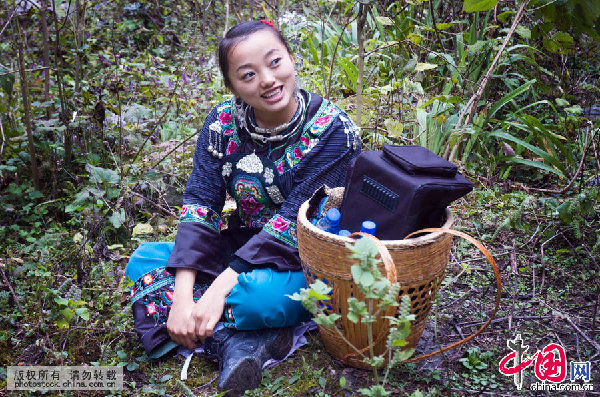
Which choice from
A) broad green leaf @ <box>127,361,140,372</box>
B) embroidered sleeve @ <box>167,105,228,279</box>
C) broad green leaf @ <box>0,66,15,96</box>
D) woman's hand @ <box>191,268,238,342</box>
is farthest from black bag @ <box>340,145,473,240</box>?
broad green leaf @ <box>0,66,15,96</box>

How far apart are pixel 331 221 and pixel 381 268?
10.9 inches

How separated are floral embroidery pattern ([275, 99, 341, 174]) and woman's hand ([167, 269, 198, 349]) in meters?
0.56

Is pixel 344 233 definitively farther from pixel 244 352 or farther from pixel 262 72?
pixel 262 72

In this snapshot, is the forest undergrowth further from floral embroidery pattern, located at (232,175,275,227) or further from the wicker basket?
floral embroidery pattern, located at (232,175,275,227)

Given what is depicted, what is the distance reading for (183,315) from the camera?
1.92 metres

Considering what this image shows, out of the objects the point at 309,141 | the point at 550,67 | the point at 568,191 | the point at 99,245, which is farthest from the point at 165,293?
the point at 550,67

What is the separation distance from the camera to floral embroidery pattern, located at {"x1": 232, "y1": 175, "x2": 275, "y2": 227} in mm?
2111

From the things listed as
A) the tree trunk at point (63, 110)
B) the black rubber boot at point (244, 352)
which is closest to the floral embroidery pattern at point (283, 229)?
the black rubber boot at point (244, 352)

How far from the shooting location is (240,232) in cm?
226

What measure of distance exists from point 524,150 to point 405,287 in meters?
2.03

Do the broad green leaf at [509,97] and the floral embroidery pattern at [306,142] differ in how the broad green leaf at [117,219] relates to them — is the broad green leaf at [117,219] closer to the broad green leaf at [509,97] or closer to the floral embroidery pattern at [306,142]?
the floral embroidery pattern at [306,142]

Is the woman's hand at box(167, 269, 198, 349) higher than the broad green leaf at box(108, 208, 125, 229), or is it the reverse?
the broad green leaf at box(108, 208, 125, 229)

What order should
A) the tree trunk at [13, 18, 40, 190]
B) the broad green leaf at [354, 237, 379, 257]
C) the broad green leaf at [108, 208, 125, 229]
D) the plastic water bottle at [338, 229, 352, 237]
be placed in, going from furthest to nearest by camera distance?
the tree trunk at [13, 18, 40, 190] < the broad green leaf at [108, 208, 125, 229] < the plastic water bottle at [338, 229, 352, 237] < the broad green leaf at [354, 237, 379, 257]

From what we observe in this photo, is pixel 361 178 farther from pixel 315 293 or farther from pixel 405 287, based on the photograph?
pixel 315 293
